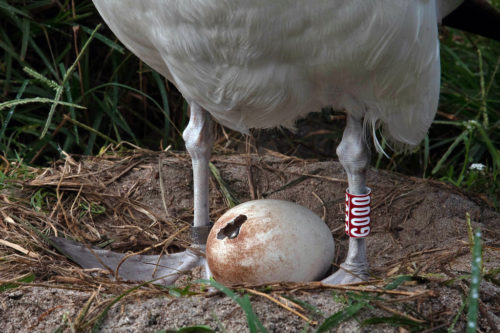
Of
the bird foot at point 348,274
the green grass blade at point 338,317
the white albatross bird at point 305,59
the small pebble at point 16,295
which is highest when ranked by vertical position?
the white albatross bird at point 305,59

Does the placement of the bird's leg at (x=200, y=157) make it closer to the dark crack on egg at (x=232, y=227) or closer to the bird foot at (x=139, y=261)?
the bird foot at (x=139, y=261)

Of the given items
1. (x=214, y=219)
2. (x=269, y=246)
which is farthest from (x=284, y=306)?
(x=214, y=219)

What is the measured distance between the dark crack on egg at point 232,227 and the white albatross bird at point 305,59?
274mm

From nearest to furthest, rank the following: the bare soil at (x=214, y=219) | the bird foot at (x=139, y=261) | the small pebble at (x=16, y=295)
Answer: the bare soil at (x=214, y=219) → the small pebble at (x=16, y=295) → the bird foot at (x=139, y=261)

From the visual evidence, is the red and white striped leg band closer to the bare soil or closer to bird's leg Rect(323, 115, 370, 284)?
bird's leg Rect(323, 115, 370, 284)

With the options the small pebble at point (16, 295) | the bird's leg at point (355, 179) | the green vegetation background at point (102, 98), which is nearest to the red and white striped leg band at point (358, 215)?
the bird's leg at point (355, 179)

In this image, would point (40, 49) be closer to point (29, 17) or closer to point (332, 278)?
point (29, 17)

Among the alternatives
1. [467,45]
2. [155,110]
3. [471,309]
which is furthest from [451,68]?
[471,309]

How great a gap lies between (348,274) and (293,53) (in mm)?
752

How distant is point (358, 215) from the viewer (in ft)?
6.86

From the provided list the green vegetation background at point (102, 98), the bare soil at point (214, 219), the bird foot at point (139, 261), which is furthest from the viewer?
the green vegetation background at point (102, 98)

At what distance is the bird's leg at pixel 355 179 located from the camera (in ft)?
6.77

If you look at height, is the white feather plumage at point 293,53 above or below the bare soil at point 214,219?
above

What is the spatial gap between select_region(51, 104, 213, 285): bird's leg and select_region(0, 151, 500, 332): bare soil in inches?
2.5
